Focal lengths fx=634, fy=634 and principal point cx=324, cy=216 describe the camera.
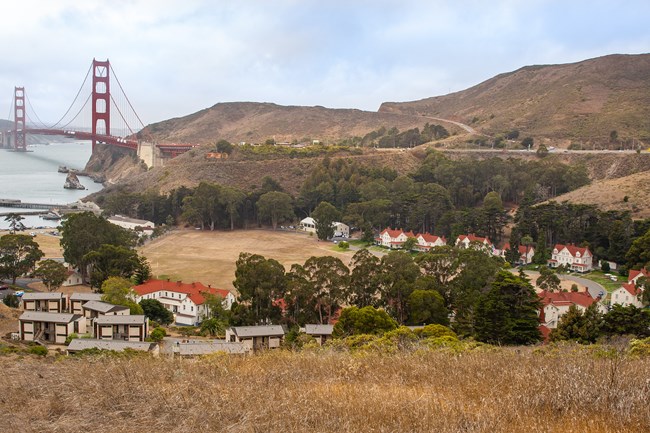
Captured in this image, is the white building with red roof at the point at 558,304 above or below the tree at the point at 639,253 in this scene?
below

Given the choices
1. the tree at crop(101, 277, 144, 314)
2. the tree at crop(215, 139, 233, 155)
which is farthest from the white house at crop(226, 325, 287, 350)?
the tree at crop(215, 139, 233, 155)

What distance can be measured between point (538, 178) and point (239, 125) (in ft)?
267

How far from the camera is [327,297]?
82.3 ft

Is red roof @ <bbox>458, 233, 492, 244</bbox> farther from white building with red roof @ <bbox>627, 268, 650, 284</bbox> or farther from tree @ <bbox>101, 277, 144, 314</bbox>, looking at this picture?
tree @ <bbox>101, 277, 144, 314</bbox>

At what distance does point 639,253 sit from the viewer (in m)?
35.5

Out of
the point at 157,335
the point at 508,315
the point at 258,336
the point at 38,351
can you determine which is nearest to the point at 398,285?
the point at 508,315

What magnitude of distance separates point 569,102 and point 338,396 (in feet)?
302

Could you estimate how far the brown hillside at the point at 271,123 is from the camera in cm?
11338

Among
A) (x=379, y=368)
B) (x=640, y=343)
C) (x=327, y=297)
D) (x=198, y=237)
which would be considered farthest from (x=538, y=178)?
(x=379, y=368)

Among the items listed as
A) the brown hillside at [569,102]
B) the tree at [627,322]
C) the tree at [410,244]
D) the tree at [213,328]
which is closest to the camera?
the tree at [627,322]

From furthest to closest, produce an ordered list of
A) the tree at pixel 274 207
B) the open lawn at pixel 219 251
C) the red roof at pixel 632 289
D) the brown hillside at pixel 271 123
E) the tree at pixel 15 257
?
the brown hillside at pixel 271 123 < the tree at pixel 274 207 < the open lawn at pixel 219 251 < the tree at pixel 15 257 < the red roof at pixel 632 289

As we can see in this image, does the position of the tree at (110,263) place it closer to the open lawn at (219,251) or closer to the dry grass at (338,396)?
the open lawn at (219,251)

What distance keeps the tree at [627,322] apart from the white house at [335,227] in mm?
32139

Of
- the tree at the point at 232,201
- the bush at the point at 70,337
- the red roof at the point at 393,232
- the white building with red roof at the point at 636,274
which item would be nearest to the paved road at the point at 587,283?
the white building with red roof at the point at 636,274
